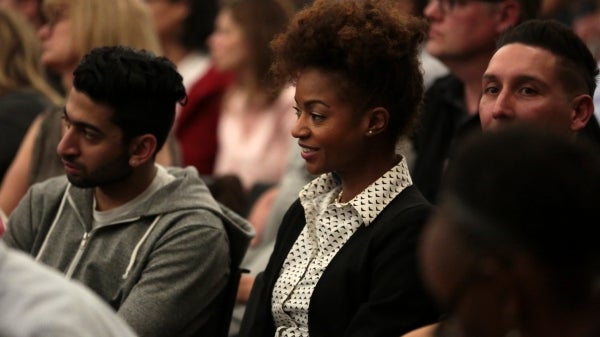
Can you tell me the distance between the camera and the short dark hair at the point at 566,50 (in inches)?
117

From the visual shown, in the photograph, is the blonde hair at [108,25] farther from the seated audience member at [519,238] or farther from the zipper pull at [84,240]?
the seated audience member at [519,238]

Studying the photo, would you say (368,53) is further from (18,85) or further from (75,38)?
(18,85)

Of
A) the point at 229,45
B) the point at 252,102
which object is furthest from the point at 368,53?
the point at 229,45

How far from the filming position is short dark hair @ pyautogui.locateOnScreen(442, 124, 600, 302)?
1753 millimetres

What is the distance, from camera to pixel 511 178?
176 cm

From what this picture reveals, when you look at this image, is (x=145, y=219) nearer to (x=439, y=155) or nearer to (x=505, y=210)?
(x=439, y=155)

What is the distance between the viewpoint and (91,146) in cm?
318

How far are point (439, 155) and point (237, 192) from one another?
0.64 metres

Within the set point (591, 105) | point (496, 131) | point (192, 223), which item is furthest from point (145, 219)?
point (496, 131)

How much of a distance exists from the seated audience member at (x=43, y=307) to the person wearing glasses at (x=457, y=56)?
7.61ft

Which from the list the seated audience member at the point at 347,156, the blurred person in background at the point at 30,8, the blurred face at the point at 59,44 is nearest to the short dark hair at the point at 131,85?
the seated audience member at the point at 347,156

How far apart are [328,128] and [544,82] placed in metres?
0.52

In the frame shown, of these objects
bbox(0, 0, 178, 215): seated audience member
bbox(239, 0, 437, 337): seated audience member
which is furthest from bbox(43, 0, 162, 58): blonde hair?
bbox(239, 0, 437, 337): seated audience member

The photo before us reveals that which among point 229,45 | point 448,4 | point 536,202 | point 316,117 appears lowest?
point 536,202
